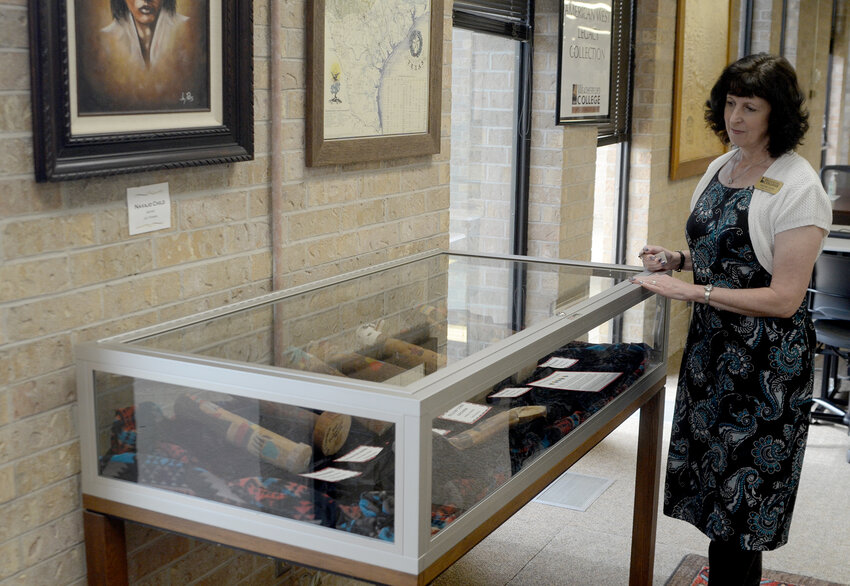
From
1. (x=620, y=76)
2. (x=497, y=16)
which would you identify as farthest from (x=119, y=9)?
(x=620, y=76)

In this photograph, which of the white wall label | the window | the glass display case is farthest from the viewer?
the window

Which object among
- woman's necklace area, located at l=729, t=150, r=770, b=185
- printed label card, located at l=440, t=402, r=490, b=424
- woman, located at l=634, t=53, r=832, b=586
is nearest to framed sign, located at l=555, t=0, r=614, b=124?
woman, located at l=634, t=53, r=832, b=586

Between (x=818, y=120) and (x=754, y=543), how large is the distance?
28.6ft

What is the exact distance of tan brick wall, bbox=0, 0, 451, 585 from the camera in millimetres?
1716

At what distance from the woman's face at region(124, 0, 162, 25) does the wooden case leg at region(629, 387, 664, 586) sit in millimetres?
1720

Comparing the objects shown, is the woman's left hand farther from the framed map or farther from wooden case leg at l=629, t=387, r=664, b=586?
the framed map

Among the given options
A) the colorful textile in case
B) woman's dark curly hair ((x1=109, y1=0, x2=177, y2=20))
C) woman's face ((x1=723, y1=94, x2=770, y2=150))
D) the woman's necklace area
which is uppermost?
woman's dark curly hair ((x1=109, y1=0, x2=177, y2=20))

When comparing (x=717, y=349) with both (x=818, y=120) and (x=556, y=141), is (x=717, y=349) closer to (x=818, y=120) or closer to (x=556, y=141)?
(x=556, y=141)

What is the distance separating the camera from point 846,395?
5.31 meters

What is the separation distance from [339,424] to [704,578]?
208 centimetres

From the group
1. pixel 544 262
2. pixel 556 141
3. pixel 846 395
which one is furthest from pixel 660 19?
pixel 544 262

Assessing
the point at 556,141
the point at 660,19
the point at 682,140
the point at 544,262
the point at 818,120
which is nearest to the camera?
the point at 544,262

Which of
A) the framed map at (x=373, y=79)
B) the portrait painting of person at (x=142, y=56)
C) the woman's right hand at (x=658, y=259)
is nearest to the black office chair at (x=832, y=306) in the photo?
the woman's right hand at (x=658, y=259)

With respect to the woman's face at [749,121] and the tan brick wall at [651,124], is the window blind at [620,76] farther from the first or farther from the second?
the woman's face at [749,121]
